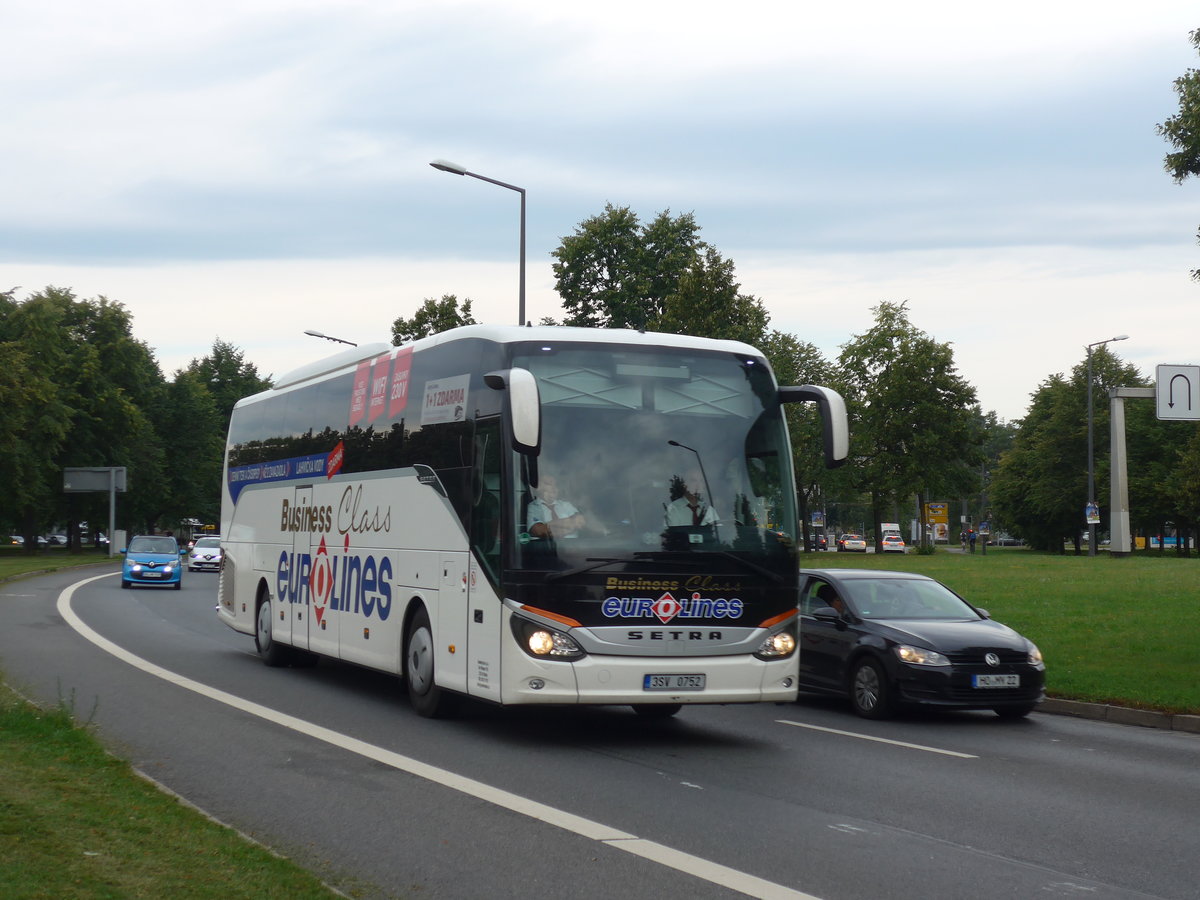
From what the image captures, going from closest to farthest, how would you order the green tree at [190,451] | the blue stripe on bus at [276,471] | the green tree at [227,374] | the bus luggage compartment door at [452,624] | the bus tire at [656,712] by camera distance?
1. the bus luggage compartment door at [452,624]
2. the bus tire at [656,712]
3. the blue stripe on bus at [276,471]
4. the green tree at [190,451]
5. the green tree at [227,374]

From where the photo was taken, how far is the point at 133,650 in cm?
1941

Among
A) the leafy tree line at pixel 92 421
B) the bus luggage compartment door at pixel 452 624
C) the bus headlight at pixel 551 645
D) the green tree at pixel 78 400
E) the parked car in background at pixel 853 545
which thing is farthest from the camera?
the parked car in background at pixel 853 545

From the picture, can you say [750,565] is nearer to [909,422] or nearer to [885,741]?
[885,741]

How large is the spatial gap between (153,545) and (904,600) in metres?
32.2

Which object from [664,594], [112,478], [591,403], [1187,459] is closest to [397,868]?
[664,594]

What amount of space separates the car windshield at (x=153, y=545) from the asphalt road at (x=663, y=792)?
27.0 m

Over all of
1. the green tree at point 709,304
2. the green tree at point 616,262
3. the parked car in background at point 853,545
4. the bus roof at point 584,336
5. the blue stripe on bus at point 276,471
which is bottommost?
the parked car in background at point 853,545

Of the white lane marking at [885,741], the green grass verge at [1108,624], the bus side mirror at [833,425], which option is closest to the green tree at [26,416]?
the green grass verge at [1108,624]

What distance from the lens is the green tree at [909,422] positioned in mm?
73125

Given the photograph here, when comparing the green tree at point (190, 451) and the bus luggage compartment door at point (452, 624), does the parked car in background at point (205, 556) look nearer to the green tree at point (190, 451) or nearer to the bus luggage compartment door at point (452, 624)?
the green tree at point (190, 451)

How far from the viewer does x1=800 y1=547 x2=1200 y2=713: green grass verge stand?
1551 centimetres

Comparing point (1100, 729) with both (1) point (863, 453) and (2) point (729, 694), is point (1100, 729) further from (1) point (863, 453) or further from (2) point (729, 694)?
(1) point (863, 453)

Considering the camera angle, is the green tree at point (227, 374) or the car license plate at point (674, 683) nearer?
the car license plate at point (674, 683)

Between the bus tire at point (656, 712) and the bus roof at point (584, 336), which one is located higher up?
the bus roof at point (584, 336)
